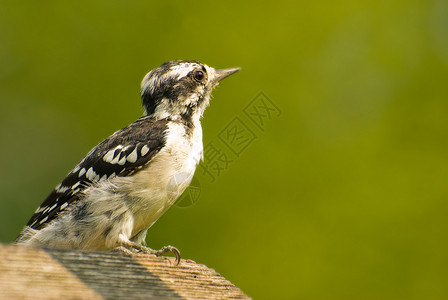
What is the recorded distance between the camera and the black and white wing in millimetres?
4887

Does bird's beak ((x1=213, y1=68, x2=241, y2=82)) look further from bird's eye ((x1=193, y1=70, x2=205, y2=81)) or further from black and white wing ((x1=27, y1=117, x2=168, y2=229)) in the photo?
black and white wing ((x1=27, y1=117, x2=168, y2=229))

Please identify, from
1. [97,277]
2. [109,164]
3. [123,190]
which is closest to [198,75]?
[109,164]

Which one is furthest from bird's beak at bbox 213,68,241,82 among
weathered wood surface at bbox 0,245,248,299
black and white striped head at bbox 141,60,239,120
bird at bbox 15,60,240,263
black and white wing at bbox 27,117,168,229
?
weathered wood surface at bbox 0,245,248,299

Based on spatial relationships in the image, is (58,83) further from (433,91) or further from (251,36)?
(433,91)

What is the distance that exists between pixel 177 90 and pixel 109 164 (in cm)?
97

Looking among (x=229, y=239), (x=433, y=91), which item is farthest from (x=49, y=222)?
(x=433, y=91)

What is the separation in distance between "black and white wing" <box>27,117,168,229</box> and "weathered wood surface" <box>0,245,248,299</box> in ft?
4.55

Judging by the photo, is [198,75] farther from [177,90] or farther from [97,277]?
[97,277]

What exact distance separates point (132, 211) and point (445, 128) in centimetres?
381

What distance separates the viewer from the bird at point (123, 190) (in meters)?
4.66

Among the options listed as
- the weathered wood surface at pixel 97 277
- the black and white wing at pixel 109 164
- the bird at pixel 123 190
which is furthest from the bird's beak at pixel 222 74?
the weathered wood surface at pixel 97 277

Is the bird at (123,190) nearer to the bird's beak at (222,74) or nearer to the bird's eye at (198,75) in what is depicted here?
the bird's eye at (198,75)

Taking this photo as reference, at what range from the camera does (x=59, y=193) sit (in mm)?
5016

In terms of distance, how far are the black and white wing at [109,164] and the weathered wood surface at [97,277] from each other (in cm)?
139
